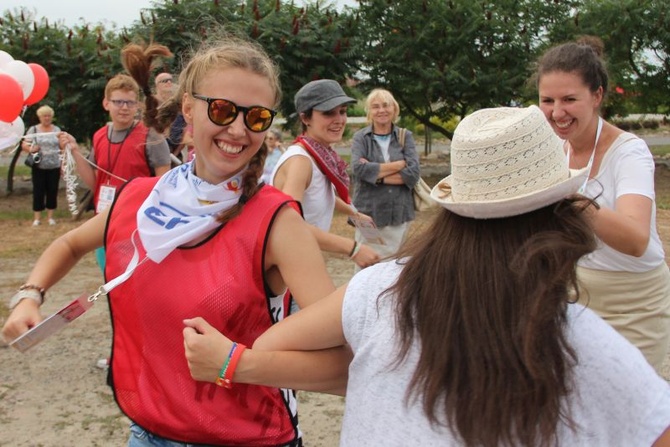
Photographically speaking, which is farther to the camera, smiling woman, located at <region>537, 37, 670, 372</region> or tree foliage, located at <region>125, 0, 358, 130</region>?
tree foliage, located at <region>125, 0, 358, 130</region>

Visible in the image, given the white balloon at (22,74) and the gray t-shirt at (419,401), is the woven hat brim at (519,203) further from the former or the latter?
the white balloon at (22,74)

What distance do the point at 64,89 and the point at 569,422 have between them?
1249 centimetres

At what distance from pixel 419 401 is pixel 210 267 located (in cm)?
79

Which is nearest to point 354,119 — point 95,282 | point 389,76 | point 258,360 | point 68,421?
point 389,76

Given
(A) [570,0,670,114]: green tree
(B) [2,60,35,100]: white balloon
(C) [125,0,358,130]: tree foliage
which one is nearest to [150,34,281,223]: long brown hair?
(B) [2,60,35,100]: white balloon

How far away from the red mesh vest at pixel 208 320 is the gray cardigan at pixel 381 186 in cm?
411

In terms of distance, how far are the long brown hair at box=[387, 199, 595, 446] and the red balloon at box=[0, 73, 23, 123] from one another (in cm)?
427

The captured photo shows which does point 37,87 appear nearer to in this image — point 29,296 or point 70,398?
point 70,398

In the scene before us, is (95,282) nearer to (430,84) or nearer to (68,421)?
(68,421)

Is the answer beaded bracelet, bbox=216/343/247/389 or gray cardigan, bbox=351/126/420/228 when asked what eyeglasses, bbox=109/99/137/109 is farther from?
beaded bracelet, bbox=216/343/247/389

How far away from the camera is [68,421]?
416 centimetres

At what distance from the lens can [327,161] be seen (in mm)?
3961

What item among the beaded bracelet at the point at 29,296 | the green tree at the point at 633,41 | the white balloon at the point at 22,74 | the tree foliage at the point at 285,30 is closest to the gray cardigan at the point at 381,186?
the white balloon at the point at 22,74

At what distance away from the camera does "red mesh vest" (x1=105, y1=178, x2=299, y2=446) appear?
6.13ft
